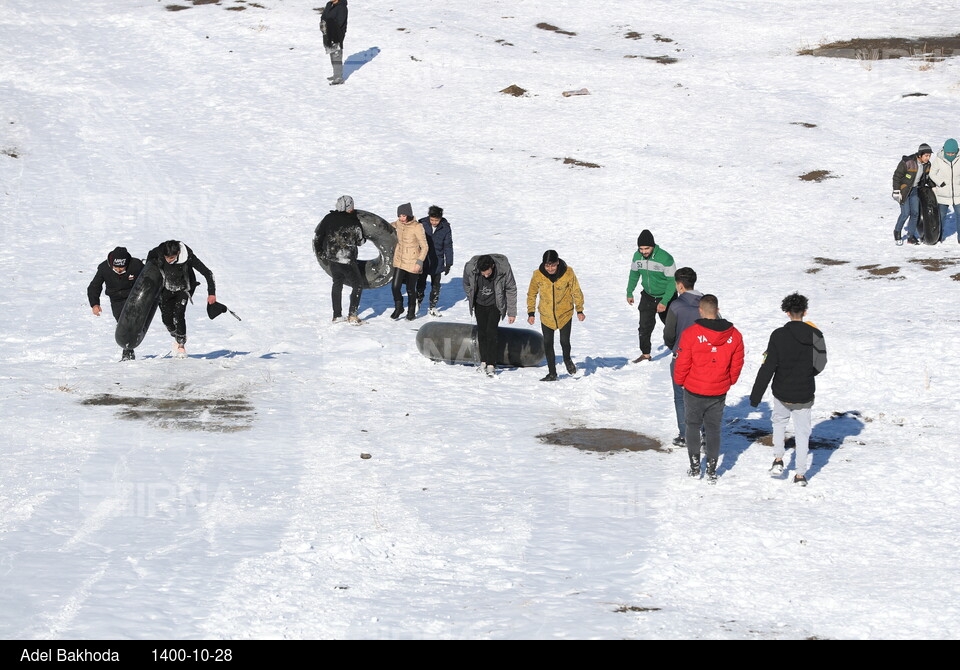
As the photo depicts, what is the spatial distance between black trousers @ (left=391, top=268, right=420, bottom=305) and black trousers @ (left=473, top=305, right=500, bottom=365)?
105 inches

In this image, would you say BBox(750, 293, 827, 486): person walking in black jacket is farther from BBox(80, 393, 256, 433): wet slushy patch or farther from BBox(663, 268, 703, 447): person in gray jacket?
BBox(80, 393, 256, 433): wet slushy patch

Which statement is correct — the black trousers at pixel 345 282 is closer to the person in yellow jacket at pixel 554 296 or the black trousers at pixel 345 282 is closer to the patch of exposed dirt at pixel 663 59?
the person in yellow jacket at pixel 554 296

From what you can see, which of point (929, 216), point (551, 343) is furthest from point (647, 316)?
point (929, 216)

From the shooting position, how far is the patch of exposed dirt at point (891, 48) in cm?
2956

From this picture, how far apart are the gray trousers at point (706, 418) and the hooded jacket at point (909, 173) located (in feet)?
32.5

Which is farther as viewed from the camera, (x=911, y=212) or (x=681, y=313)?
(x=911, y=212)

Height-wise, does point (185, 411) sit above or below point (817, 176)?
below

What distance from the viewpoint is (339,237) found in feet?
54.1

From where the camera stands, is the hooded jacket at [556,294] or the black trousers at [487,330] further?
the black trousers at [487,330]

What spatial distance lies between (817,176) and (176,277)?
1465 cm

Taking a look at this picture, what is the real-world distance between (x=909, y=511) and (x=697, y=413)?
6.94ft

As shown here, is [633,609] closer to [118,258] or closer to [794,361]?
[794,361]

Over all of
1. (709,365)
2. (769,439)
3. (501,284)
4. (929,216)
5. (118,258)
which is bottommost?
(769,439)

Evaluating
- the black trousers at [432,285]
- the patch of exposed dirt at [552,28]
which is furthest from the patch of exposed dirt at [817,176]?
the patch of exposed dirt at [552,28]
